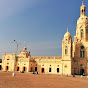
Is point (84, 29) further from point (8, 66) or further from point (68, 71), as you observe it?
point (8, 66)

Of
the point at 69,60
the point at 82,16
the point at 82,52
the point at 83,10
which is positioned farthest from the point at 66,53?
the point at 83,10

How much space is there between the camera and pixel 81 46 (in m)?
53.3

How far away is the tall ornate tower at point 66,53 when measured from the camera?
163ft

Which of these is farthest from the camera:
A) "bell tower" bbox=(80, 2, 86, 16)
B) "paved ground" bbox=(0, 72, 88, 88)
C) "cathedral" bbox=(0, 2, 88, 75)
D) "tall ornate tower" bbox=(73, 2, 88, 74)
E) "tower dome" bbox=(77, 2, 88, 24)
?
"bell tower" bbox=(80, 2, 86, 16)

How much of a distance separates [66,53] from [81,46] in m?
7.65

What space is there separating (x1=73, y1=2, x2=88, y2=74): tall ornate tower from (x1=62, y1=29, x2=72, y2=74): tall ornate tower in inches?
156

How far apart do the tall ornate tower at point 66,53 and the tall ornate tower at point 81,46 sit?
397cm

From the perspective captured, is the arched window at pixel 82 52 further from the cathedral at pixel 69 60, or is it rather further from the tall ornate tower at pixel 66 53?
the tall ornate tower at pixel 66 53

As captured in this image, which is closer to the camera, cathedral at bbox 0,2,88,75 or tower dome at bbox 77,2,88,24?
cathedral at bbox 0,2,88,75

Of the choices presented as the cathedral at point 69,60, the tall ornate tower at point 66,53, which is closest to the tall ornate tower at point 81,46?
the cathedral at point 69,60

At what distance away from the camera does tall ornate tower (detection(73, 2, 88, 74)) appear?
5100cm

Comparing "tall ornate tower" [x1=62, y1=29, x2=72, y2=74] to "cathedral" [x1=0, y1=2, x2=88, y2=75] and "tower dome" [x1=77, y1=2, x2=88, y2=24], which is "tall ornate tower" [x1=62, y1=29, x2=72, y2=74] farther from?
"tower dome" [x1=77, y1=2, x2=88, y2=24]

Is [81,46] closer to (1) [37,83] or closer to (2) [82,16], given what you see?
(2) [82,16]

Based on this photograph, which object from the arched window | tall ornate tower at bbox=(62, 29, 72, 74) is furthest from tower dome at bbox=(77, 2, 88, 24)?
the arched window
